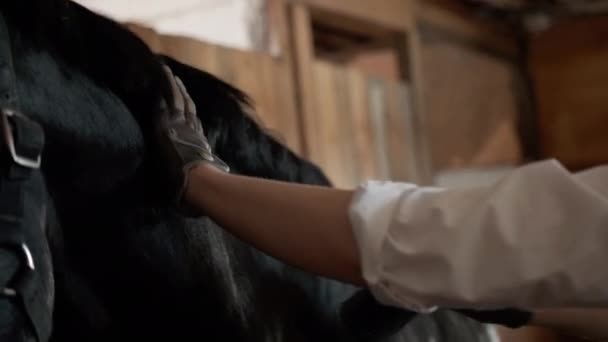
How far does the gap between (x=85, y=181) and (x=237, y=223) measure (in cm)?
9

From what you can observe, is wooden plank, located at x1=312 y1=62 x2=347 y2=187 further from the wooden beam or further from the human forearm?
the human forearm

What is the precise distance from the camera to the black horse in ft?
1.46

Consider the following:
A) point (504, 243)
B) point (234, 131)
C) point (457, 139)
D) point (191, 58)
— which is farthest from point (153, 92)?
point (457, 139)

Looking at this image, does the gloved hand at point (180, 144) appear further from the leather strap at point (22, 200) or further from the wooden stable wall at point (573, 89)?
the wooden stable wall at point (573, 89)

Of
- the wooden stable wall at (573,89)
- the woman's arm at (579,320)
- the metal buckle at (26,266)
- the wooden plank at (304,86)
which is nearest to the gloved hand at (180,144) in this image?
the metal buckle at (26,266)

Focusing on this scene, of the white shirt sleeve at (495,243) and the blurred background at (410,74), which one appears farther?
the blurred background at (410,74)

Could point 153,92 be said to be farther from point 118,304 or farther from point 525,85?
point 525,85

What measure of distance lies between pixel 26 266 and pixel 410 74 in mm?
1643

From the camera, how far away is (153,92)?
0.51 m

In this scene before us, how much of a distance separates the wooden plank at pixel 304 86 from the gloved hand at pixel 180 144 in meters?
0.91

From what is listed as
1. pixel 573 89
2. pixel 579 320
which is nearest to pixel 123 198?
pixel 579 320

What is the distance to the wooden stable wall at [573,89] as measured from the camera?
2346mm

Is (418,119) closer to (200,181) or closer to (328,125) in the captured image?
(328,125)

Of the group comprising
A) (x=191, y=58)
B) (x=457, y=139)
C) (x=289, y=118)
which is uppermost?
(x=191, y=58)
